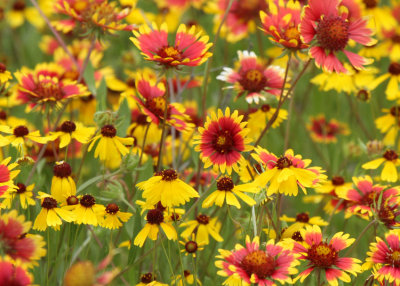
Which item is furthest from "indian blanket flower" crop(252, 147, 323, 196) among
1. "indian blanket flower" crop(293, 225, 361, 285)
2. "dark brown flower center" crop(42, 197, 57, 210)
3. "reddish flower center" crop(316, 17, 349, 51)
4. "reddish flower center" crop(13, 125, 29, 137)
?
"reddish flower center" crop(13, 125, 29, 137)

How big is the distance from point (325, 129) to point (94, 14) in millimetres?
1198

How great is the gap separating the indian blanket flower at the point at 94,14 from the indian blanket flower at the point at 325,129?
1.07 m

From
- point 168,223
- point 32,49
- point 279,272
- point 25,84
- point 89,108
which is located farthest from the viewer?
point 32,49

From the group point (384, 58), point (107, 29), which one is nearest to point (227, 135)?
point (107, 29)

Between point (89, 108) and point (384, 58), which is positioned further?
point (384, 58)

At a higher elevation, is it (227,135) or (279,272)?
(227,135)

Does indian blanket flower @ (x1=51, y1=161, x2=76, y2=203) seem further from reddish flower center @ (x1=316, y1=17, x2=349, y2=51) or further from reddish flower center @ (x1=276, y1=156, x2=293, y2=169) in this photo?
reddish flower center @ (x1=316, y1=17, x2=349, y2=51)

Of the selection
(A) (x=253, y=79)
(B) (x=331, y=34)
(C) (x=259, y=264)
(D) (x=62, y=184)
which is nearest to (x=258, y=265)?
(C) (x=259, y=264)

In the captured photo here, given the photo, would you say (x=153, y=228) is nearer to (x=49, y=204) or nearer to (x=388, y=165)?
Result: (x=49, y=204)

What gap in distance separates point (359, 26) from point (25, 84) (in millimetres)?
940

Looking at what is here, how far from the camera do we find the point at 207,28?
3359mm

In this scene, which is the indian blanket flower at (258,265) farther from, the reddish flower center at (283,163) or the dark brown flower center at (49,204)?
the dark brown flower center at (49,204)

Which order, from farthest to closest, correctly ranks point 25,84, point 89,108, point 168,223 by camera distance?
point 89,108
point 25,84
point 168,223

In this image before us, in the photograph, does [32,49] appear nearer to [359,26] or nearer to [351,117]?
[351,117]
